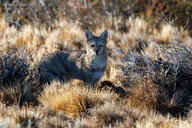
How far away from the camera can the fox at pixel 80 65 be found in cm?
629

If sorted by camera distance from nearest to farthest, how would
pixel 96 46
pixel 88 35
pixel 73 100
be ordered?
1. pixel 73 100
2. pixel 96 46
3. pixel 88 35

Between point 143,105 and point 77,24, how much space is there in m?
5.82

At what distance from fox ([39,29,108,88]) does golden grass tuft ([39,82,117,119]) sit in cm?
90

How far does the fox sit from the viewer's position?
629cm

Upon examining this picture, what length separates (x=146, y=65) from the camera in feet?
18.9

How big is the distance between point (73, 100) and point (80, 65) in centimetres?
162

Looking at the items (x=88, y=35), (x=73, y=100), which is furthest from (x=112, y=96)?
(x=88, y=35)

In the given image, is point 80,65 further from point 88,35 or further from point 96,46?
point 88,35

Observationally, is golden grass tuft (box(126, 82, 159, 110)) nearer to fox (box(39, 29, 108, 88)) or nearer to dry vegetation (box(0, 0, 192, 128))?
dry vegetation (box(0, 0, 192, 128))

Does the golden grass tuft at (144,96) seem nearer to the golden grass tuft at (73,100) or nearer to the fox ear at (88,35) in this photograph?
the golden grass tuft at (73,100)

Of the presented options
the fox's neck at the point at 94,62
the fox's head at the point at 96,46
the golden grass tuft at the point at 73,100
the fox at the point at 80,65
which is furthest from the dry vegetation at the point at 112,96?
the fox's head at the point at 96,46

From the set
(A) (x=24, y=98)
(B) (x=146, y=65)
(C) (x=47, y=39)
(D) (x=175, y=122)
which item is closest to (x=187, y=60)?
(B) (x=146, y=65)

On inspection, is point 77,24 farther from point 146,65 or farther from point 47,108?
point 47,108

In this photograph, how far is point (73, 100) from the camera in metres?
4.93
